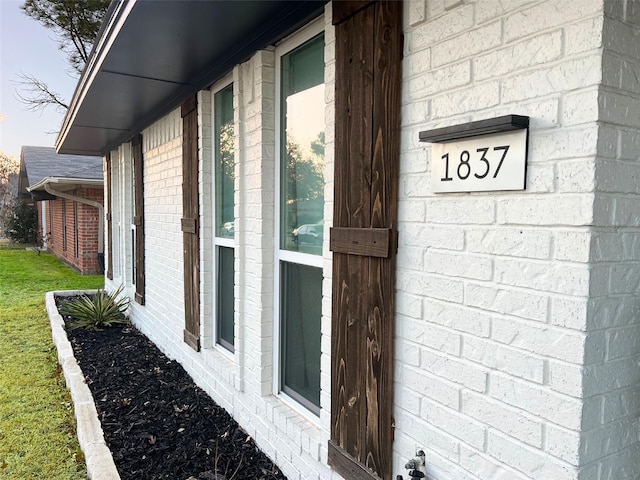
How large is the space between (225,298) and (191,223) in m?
0.74

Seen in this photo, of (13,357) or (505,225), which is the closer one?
(505,225)

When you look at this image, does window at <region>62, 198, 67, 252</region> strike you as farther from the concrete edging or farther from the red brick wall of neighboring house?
the concrete edging

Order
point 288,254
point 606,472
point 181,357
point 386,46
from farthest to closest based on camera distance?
1. point 181,357
2. point 288,254
3. point 386,46
4. point 606,472

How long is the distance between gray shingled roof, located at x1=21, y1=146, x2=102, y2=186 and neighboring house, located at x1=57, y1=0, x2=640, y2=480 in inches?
403

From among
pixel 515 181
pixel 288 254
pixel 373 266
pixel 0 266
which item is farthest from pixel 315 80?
pixel 0 266

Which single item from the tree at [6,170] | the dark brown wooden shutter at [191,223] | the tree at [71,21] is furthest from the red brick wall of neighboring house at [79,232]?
the tree at [6,170]

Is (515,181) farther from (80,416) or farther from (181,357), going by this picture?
(181,357)

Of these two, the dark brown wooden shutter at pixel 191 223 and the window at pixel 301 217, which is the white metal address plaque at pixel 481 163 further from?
the dark brown wooden shutter at pixel 191 223

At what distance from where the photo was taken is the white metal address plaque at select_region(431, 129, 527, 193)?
1446mm

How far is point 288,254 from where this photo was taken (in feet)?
9.50

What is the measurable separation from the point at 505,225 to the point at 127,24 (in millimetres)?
2343

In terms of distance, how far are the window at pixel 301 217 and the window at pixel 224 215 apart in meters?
0.90

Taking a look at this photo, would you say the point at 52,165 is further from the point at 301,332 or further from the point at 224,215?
the point at 301,332

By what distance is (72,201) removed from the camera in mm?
13938
